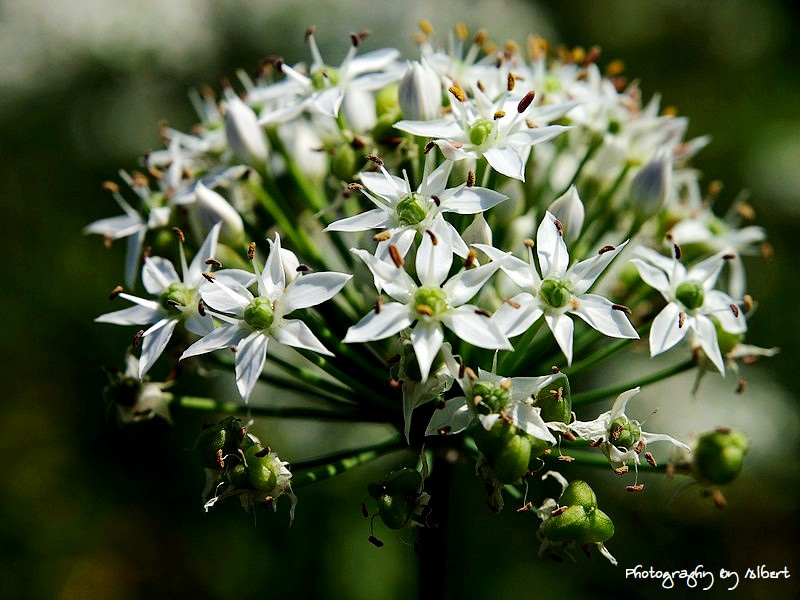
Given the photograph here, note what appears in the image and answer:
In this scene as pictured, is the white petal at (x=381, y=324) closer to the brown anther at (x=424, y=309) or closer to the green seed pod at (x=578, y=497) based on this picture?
the brown anther at (x=424, y=309)

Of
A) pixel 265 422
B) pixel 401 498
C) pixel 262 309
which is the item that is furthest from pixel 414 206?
pixel 265 422

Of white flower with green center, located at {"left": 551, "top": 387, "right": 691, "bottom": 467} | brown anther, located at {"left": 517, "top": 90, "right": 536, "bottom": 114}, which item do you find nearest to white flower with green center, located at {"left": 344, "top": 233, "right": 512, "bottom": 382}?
white flower with green center, located at {"left": 551, "top": 387, "right": 691, "bottom": 467}

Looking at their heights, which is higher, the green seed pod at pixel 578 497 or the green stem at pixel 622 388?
the green seed pod at pixel 578 497

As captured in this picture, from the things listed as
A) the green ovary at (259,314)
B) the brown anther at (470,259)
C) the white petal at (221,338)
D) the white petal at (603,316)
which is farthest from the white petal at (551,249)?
the white petal at (221,338)

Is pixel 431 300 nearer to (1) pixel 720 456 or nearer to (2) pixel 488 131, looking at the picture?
(2) pixel 488 131

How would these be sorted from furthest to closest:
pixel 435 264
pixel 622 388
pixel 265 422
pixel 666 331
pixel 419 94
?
pixel 265 422 → pixel 622 388 → pixel 419 94 → pixel 666 331 → pixel 435 264

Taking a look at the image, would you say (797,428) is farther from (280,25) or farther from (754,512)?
(280,25)
